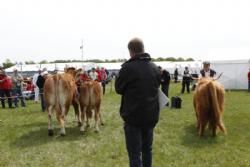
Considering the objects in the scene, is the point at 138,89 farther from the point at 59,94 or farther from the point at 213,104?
the point at 59,94

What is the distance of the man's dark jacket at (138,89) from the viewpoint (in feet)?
15.8

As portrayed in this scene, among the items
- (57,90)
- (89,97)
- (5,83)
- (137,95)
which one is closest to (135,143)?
(137,95)

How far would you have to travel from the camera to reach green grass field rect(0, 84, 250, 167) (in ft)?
23.4

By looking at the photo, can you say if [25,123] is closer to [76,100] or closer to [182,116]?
[76,100]

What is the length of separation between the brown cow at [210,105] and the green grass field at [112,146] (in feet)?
1.11

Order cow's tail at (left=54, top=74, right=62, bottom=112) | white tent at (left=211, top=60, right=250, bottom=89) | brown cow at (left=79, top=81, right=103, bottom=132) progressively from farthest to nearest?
white tent at (left=211, top=60, right=250, bottom=89)
brown cow at (left=79, top=81, right=103, bottom=132)
cow's tail at (left=54, top=74, right=62, bottom=112)

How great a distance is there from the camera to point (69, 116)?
13578 mm

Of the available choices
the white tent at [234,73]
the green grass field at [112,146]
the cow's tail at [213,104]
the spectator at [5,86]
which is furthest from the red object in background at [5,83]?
the white tent at [234,73]

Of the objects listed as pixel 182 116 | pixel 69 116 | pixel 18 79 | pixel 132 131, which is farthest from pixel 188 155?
pixel 18 79

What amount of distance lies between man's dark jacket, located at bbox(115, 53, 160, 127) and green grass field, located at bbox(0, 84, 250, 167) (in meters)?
2.19

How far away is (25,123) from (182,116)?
5130mm

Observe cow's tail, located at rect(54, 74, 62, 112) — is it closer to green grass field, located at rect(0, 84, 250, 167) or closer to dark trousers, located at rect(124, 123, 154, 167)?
green grass field, located at rect(0, 84, 250, 167)

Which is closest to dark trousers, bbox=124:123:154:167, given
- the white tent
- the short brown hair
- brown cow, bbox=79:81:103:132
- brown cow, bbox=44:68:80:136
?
the short brown hair

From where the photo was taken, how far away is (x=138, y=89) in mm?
4844
